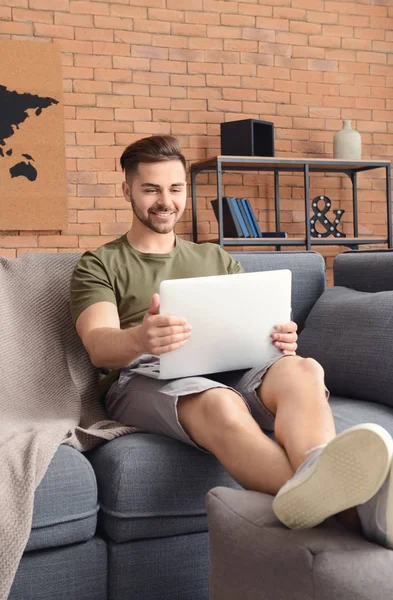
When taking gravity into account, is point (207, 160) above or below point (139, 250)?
above

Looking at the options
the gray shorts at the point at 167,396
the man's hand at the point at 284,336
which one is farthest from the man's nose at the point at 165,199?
the man's hand at the point at 284,336

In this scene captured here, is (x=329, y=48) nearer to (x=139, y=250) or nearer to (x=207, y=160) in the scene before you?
(x=207, y=160)

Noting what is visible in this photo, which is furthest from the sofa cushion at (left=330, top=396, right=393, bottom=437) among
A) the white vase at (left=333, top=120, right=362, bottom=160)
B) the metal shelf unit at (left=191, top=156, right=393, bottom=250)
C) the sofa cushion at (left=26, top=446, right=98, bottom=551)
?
the white vase at (left=333, top=120, right=362, bottom=160)

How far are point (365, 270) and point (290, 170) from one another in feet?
8.66

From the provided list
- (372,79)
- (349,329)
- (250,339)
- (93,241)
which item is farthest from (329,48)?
(250,339)

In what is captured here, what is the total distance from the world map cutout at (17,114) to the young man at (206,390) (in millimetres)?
2335

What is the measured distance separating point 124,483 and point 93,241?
3.12 meters

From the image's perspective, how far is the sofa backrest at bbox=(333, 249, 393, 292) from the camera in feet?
8.08

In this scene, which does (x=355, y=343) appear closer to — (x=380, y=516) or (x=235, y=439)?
(x=235, y=439)

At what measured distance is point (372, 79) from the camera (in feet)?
17.5

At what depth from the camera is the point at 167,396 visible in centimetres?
178

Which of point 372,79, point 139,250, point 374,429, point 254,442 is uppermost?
point 372,79

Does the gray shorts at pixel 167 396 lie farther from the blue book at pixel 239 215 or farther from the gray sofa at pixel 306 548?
the blue book at pixel 239 215

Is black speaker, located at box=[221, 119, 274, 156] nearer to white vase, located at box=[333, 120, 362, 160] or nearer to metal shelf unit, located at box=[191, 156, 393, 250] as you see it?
metal shelf unit, located at box=[191, 156, 393, 250]
